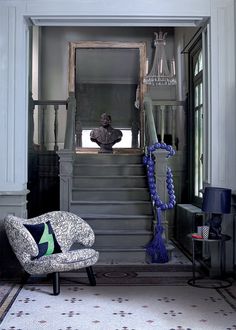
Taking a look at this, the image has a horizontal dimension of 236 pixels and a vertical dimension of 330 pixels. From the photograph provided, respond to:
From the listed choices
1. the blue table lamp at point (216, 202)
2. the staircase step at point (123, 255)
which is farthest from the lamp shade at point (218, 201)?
the staircase step at point (123, 255)

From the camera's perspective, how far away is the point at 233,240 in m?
5.30

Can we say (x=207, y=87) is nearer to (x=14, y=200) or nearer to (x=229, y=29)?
(x=229, y=29)

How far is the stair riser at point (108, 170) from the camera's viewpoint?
788 centimetres

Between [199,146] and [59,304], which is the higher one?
[199,146]

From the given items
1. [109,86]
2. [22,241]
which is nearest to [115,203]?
[22,241]

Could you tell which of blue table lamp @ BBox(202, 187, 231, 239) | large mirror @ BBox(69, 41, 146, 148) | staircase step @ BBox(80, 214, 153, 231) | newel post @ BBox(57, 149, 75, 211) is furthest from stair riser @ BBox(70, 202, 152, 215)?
large mirror @ BBox(69, 41, 146, 148)

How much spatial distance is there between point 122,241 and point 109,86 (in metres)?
3.98

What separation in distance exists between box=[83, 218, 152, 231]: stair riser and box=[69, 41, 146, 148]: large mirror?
2934mm

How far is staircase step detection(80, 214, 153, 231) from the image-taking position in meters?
6.57

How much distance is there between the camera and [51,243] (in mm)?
4926

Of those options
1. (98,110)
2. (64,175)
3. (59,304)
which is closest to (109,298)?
(59,304)

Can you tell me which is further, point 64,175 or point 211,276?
point 64,175

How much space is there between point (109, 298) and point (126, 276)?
0.91 metres

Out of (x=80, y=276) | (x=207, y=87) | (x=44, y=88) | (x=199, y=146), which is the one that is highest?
(x=44, y=88)
